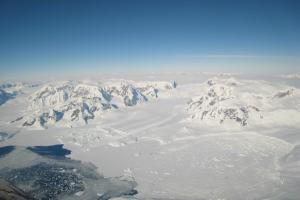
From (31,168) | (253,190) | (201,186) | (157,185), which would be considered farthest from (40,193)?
(253,190)

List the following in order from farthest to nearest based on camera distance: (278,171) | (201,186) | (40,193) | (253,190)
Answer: (278,171), (201,186), (253,190), (40,193)

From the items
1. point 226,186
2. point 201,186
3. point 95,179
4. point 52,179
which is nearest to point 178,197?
point 201,186

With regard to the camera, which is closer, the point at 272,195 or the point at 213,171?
the point at 272,195

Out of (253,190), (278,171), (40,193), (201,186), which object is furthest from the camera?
(278,171)

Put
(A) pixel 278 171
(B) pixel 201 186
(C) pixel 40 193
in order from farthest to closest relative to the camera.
Result: (A) pixel 278 171 → (B) pixel 201 186 → (C) pixel 40 193

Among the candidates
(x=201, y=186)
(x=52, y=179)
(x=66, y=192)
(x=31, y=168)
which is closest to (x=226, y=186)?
(x=201, y=186)

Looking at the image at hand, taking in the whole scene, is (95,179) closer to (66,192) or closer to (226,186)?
(66,192)

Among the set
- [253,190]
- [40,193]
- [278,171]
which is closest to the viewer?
[40,193]

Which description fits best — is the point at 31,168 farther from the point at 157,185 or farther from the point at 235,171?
the point at 235,171

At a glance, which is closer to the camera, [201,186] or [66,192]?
[66,192]
